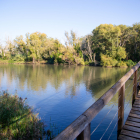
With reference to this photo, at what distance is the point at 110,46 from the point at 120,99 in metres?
36.1

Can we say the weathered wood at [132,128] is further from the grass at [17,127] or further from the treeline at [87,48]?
the treeline at [87,48]

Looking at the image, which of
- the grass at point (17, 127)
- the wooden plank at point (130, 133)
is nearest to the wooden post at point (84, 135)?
the wooden plank at point (130, 133)

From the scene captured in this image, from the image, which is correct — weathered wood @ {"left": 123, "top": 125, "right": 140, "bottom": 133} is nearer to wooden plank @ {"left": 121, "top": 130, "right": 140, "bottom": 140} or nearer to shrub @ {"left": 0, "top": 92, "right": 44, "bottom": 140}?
wooden plank @ {"left": 121, "top": 130, "right": 140, "bottom": 140}

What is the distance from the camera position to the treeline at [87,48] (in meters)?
35.3

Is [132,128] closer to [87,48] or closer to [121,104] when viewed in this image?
[121,104]

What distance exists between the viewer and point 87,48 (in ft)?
141

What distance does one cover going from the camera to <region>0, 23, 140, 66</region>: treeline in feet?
116

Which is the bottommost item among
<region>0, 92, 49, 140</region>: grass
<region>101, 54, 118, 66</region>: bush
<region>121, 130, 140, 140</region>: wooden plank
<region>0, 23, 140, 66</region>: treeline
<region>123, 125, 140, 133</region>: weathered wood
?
<region>0, 92, 49, 140</region>: grass

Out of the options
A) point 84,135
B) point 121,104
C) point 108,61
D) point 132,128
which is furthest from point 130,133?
point 108,61

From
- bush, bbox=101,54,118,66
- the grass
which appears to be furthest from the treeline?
the grass

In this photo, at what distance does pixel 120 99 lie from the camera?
8.34ft

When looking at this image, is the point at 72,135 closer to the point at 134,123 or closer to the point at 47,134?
the point at 134,123

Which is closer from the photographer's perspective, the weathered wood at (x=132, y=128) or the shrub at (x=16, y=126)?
the weathered wood at (x=132, y=128)

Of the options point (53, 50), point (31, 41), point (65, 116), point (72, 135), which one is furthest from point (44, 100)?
point (31, 41)
